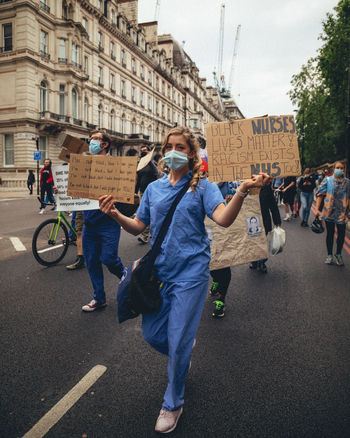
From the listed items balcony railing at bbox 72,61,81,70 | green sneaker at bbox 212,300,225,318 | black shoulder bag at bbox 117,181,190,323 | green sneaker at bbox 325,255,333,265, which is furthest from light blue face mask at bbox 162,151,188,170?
balcony railing at bbox 72,61,81,70

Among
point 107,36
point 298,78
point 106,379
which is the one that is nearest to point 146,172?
point 106,379

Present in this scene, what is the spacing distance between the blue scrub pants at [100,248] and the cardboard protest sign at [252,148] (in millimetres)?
1788

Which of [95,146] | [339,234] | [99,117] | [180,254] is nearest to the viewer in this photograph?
[180,254]

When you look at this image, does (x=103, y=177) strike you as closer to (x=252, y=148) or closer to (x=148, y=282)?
(x=148, y=282)

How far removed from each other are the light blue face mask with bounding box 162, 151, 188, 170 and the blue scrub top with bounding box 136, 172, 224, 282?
0.59 ft

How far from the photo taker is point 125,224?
2.52 m

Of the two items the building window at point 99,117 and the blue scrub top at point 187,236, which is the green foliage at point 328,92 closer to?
the building window at point 99,117

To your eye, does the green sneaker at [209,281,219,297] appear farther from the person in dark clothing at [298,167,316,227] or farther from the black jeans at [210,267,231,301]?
the person in dark clothing at [298,167,316,227]

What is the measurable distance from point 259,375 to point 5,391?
193cm

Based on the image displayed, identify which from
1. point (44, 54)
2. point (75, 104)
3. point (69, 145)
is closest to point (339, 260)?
point (69, 145)

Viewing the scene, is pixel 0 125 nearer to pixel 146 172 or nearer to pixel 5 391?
pixel 146 172

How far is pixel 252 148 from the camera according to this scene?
2.62 meters

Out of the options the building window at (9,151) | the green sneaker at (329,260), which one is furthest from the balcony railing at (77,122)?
the green sneaker at (329,260)

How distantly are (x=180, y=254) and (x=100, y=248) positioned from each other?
211 cm
